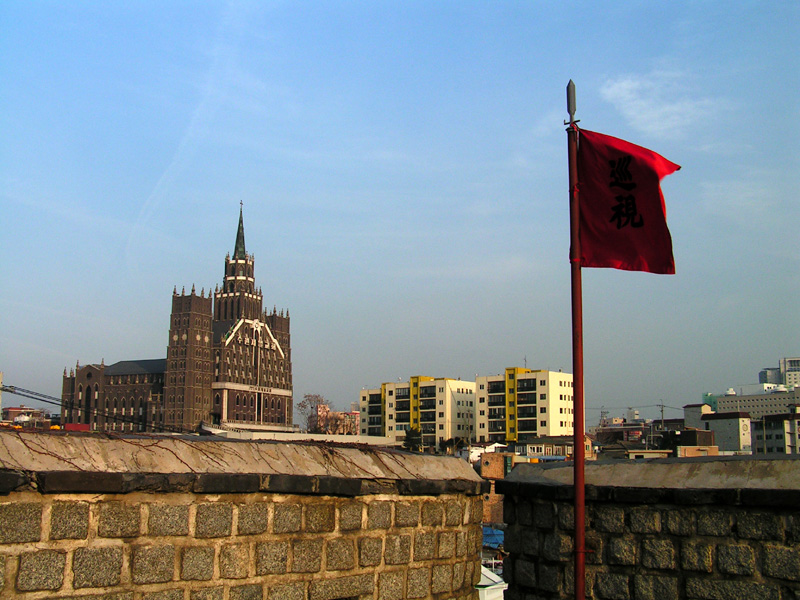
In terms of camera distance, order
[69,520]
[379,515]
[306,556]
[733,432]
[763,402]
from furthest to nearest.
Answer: [763,402] → [733,432] → [379,515] → [306,556] → [69,520]

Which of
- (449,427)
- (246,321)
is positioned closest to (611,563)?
(449,427)

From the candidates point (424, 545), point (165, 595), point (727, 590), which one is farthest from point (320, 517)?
point (727, 590)

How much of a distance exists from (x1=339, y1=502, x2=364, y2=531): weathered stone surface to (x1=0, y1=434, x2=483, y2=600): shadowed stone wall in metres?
0.01

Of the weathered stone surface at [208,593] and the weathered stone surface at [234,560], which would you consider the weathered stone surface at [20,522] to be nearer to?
the weathered stone surface at [208,593]

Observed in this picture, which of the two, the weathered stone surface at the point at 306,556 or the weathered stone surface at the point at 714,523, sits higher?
the weathered stone surface at the point at 714,523

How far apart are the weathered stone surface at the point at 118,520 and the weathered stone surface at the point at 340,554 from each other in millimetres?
1479

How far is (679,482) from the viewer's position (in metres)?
6.19

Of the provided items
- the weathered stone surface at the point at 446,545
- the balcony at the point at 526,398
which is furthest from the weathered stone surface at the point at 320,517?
the balcony at the point at 526,398

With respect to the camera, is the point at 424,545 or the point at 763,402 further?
the point at 763,402

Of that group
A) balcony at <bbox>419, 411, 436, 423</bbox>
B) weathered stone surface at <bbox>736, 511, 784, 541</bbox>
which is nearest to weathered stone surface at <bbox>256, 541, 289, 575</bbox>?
weathered stone surface at <bbox>736, 511, 784, 541</bbox>

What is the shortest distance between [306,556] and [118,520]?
1.43m

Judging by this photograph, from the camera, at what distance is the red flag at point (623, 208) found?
6.21 m

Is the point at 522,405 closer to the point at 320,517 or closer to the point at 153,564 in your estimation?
the point at 320,517

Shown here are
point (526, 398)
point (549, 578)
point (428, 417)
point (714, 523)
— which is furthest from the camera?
point (428, 417)
